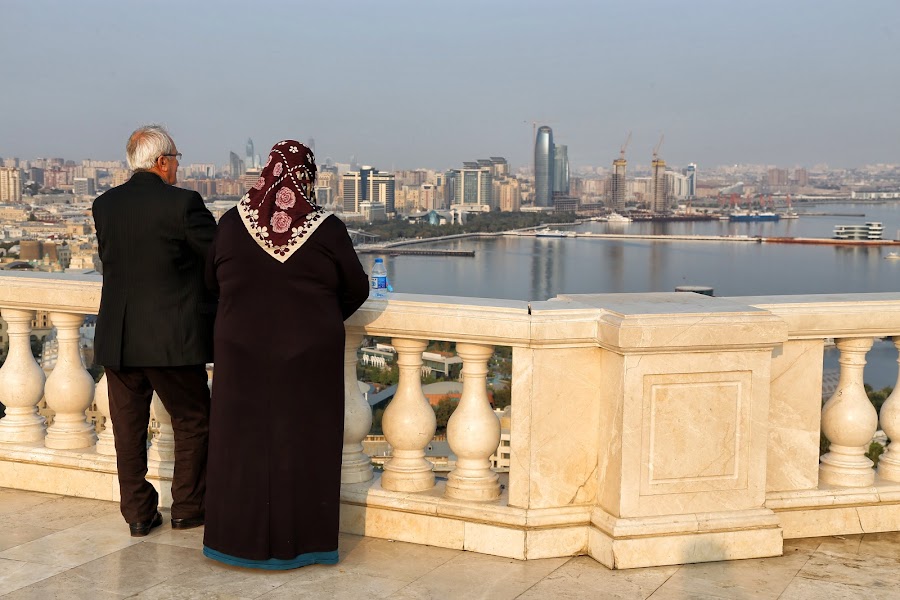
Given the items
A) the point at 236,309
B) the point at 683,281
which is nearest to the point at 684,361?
the point at 236,309

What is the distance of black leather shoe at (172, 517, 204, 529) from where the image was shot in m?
3.14

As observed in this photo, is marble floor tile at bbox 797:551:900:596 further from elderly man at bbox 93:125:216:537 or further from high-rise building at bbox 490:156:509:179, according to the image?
high-rise building at bbox 490:156:509:179

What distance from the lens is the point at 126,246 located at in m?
2.89

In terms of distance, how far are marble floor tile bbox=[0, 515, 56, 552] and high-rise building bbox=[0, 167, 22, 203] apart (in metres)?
112

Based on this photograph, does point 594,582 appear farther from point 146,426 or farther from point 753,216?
point 753,216

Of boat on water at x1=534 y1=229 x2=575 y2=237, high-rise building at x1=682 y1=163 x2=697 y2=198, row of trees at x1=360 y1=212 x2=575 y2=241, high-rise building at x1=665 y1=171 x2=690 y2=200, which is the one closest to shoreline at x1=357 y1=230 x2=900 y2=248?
boat on water at x1=534 y1=229 x2=575 y2=237

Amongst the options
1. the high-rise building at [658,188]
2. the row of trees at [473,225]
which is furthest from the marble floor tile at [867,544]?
the high-rise building at [658,188]

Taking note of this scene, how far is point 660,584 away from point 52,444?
2.15 m

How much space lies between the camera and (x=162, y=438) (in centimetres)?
350

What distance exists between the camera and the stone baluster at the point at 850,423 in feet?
10.5

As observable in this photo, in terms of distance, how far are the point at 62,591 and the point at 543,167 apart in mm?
154926

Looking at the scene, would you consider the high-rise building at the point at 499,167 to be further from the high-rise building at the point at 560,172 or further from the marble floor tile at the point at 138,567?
the marble floor tile at the point at 138,567

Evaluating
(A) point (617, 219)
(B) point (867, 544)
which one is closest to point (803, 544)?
(B) point (867, 544)

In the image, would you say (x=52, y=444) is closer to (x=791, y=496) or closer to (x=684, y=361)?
(x=684, y=361)
